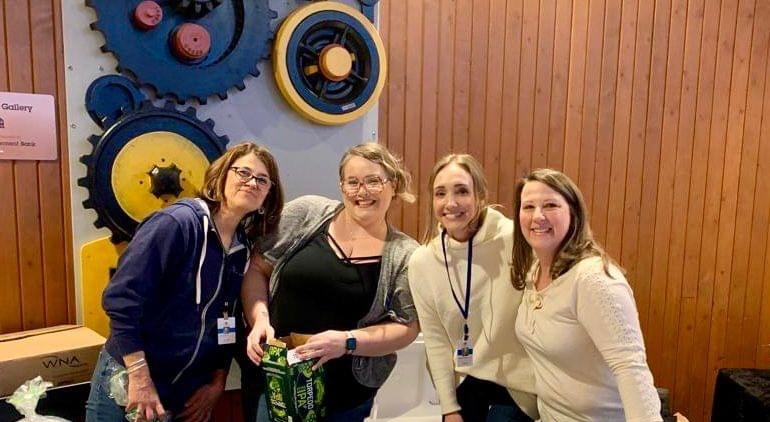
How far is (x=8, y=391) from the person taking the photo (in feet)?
5.32

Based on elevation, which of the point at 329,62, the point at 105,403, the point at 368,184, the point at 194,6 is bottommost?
the point at 105,403

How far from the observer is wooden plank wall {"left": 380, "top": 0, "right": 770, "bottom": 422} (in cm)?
260

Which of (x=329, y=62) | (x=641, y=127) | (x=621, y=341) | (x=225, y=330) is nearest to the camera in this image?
(x=621, y=341)

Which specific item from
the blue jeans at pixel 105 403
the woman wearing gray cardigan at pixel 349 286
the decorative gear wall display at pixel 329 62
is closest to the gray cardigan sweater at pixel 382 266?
the woman wearing gray cardigan at pixel 349 286

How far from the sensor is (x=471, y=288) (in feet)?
5.52

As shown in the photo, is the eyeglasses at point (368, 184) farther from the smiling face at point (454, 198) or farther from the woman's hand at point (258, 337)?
the woman's hand at point (258, 337)

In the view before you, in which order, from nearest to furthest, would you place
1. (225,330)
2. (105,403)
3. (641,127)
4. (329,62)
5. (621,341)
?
(621,341) → (105,403) → (225,330) → (329,62) → (641,127)

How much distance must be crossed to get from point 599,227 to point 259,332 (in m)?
1.96

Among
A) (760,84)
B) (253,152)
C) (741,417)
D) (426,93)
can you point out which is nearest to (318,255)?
(253,152)

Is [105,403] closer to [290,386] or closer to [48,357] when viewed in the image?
[48,357]

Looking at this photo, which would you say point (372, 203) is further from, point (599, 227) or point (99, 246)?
point (599, 227)

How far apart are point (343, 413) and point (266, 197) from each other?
691 mm

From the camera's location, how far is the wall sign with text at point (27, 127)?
1.84 meters

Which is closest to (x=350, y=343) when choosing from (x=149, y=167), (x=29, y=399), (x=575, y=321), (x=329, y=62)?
(x=575, y=321)
